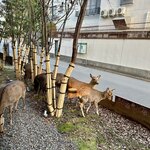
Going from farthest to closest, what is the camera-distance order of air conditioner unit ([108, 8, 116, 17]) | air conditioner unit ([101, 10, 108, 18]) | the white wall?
air conditioner unit ([101, 10, 108, 18])
air conditioner unit ([108, 8, 116, 17])
the white wall

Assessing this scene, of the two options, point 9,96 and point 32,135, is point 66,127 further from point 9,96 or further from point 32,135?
point 9,96

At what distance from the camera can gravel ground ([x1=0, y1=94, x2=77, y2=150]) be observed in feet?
12.7

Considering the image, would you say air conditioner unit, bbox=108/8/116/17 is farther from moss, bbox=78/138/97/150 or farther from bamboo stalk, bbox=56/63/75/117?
moss, bbox=78/138/97/150

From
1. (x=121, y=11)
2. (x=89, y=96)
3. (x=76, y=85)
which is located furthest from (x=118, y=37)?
(x=89, y=96)

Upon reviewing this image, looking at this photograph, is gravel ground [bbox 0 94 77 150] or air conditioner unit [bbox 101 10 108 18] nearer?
gravel ground [bbox 0 94 77 150]

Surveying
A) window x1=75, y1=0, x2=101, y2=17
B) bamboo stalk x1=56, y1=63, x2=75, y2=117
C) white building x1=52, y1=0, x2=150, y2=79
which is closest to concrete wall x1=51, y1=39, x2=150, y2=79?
white building x1=52, y1=0, x2=150, y2=79

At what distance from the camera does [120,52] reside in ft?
49.3

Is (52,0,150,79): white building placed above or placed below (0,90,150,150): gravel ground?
above

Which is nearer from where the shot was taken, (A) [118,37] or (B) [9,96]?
(B) [9,96]

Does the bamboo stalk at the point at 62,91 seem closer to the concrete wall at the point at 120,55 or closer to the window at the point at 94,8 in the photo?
the concrete wall at the point at 120,55

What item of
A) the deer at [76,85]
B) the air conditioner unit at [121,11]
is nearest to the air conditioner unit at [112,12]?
the air conditioner unit at [121,11]

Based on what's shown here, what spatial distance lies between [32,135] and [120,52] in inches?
462

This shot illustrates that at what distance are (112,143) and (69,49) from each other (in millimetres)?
16687

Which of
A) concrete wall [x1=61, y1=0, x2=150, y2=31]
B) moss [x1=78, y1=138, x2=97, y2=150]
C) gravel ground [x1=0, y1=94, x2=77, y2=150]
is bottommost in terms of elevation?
moss [x1=78, y1=138, x2=97, y2=150]
